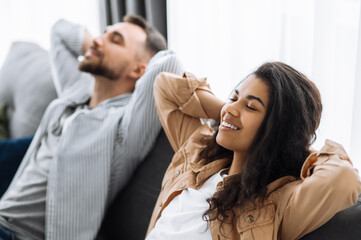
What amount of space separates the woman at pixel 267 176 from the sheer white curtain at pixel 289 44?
15.4 inches

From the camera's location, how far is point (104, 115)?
1784mm

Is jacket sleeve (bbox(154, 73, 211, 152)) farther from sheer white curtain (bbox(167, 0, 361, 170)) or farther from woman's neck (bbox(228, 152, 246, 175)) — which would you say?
sheer white curtain (bbox(167, 0, 361, 170))

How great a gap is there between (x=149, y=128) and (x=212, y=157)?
42cm

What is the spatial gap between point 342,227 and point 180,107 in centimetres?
62

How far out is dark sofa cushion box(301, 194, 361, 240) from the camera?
3.18 ft

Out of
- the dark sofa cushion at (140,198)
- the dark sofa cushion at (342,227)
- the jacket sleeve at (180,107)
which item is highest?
the jacket sleeve at (180,107)

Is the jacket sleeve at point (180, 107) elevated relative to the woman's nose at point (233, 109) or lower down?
lower down

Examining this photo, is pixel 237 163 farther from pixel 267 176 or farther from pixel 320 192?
pixel 320 192

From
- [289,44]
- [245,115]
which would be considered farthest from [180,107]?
[289,44]

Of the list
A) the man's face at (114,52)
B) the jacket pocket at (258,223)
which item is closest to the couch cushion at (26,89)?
the man's face at (114,52)

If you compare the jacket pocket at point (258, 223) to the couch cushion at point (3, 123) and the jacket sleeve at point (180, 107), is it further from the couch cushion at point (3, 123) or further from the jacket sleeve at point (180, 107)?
the couch cushion at point (3, 123)

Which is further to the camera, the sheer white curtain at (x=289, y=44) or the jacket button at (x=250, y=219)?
the sheer white curtain at (x=289, y=44)

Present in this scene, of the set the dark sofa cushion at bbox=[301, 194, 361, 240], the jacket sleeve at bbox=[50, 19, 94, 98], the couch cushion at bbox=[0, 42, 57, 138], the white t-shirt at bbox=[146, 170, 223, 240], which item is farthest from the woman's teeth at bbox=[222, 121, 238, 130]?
the couch cushion at bbox=[0, 42, 57, 138]

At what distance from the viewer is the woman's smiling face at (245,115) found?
3.42 ft
